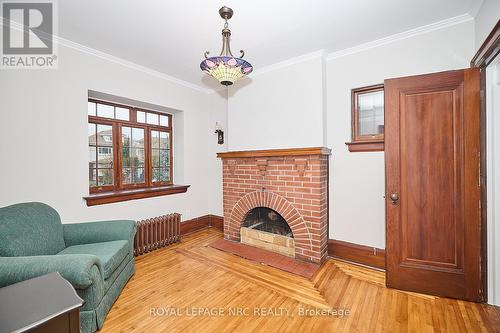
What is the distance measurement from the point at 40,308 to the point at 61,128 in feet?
7.29

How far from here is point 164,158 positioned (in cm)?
397

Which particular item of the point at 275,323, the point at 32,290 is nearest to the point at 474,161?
the point at 275,323

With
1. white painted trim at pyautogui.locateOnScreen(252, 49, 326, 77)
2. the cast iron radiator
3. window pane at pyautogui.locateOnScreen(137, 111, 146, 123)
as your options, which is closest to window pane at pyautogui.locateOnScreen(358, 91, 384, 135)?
white painted trim at pyautogui.locateOnScreen(252, 49, 326, 77)

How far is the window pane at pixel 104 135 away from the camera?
3.10 metres

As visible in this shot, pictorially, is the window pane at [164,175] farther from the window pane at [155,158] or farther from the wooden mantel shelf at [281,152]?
the wooden mantel shelf at [281,152]

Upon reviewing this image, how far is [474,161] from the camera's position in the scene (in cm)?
200

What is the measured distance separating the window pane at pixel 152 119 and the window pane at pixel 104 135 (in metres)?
0.62

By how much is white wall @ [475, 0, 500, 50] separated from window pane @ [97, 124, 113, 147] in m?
4.20

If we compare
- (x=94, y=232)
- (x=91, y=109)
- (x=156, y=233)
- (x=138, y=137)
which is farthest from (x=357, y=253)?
(x=91, y=109)

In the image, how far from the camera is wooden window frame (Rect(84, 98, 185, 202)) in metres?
3.01

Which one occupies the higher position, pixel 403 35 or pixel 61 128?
pixel 403 35

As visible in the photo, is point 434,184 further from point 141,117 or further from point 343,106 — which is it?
point 141,117

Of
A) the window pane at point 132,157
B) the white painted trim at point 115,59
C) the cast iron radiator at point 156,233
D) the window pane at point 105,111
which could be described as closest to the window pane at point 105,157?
the window pane at point 132,157

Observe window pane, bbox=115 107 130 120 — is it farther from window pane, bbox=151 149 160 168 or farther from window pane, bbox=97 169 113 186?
window pane, bbox=97 169 113 186
